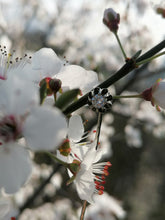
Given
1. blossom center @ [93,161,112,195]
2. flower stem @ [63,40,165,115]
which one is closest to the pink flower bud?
flower stem @ [63,40,165,115]

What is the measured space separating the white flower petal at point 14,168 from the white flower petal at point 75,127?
0.17 m

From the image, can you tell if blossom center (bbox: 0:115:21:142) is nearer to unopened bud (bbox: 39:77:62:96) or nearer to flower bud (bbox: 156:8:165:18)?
unopened bud (bbox: 39:77:62:96)

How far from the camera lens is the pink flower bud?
52cm

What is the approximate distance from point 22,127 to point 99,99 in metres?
0.18

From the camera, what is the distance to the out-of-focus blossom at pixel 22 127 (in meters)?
0.32

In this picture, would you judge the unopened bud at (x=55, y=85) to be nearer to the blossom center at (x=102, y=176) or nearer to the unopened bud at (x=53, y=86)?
the unopened bud at (x=53, y=86)

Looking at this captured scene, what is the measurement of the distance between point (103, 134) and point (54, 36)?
1657mm

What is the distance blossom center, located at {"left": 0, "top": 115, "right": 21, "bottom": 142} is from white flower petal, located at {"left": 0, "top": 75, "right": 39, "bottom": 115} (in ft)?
0.11

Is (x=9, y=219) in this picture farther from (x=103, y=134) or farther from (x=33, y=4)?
(x=33, y=4)

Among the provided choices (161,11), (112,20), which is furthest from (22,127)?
(161,11)

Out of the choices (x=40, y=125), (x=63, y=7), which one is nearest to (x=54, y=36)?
(x=63, y=7)

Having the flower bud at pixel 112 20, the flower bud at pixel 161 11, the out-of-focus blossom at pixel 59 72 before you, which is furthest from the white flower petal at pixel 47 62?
the flower bud at pixel 161 11

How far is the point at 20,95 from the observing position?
1.16 ft

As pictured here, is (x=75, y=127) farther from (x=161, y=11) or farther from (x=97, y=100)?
(x=161, y=11)
